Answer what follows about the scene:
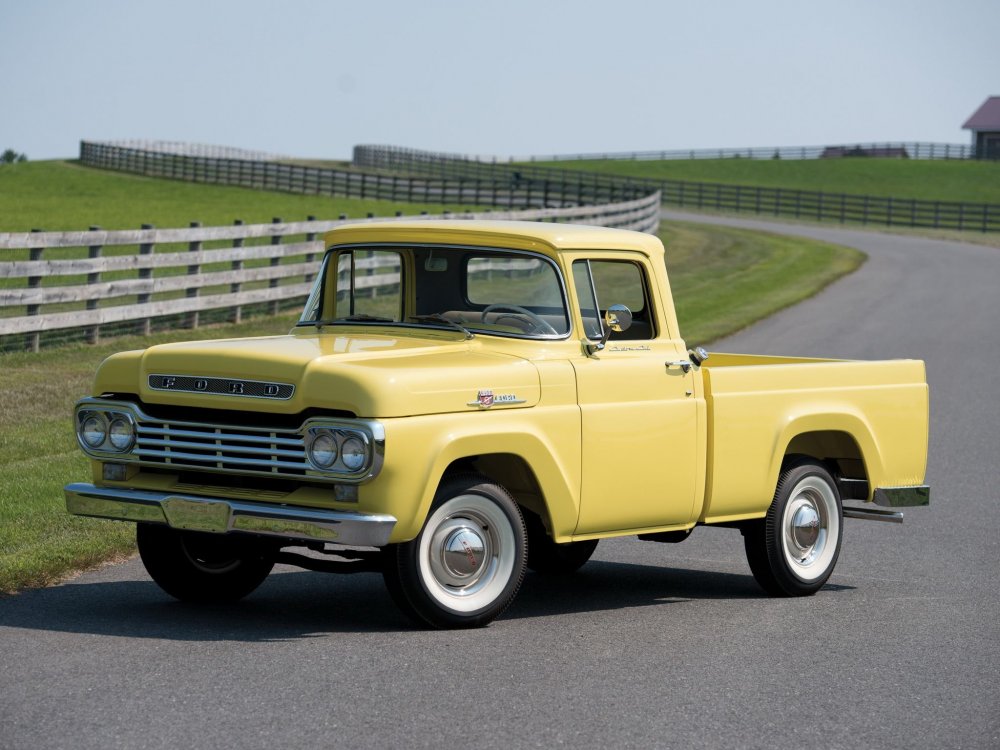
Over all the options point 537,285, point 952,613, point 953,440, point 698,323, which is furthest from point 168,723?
point 698,323

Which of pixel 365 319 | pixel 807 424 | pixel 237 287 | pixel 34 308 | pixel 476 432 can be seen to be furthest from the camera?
pixel 237 287

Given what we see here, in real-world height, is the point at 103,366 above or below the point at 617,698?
above

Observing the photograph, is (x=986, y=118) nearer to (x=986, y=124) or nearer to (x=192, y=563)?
(x=986, y=124)

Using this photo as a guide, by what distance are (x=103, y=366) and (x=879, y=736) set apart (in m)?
3.96

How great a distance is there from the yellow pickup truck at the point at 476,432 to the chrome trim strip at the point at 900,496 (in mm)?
16

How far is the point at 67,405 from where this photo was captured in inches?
575

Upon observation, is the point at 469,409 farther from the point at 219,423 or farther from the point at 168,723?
the point at 168,723

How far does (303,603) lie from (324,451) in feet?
4.83

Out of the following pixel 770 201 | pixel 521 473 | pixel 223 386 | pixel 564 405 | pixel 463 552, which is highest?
pixel 770 201

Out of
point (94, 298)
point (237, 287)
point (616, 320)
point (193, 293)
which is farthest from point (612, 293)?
point (237, 287)

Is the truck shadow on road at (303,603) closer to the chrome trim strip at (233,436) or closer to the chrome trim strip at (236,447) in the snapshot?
the chrome trim strip at (236,447)

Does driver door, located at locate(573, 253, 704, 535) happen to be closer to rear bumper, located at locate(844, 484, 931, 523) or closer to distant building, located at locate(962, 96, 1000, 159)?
rear bumper, located at locate(844, 484, 931, 523)

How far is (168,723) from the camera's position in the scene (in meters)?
5.65

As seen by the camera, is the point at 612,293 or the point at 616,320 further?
the point at 612,293
